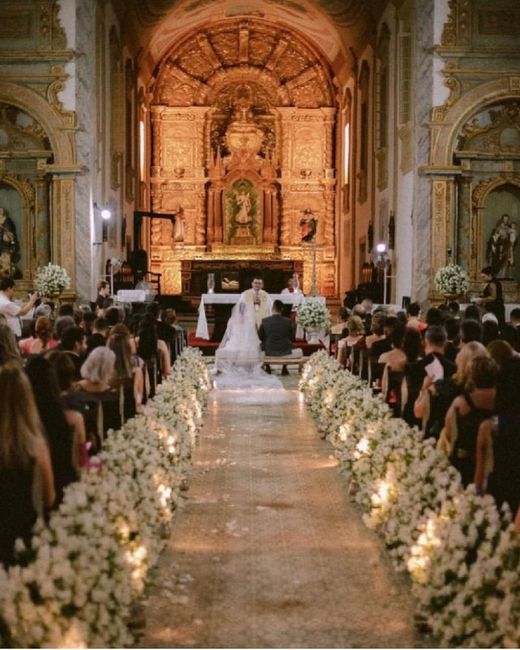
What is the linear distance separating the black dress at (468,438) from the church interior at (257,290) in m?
0.04

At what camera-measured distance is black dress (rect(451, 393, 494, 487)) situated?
6.19 m

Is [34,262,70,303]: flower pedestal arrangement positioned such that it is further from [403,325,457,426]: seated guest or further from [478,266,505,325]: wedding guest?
[403,325,457,426]: seated guest

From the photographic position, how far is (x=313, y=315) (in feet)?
64.0

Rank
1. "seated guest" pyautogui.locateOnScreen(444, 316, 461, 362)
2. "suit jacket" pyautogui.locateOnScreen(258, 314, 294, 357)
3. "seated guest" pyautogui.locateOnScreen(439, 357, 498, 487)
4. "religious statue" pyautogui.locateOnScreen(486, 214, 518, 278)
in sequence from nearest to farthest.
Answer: "seated guest" pyautogui.locateOnScreen(439, 357, 498, 487)
"seated guest" pyautogui.locateOnScreen(444, 316, 461, 362)
"suit jacket" pyautogui.locateOnScreen(258, 314, 294, 357)
"religious statue" pyautogui.locateOnScreen(486, 214, 518, 278)

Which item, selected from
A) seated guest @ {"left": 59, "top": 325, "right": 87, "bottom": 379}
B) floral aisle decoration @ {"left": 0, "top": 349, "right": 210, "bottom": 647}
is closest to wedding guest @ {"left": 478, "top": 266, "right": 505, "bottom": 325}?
seated guest @ {"left": 59, "top": 325, "right": 87, "bottom": 379}

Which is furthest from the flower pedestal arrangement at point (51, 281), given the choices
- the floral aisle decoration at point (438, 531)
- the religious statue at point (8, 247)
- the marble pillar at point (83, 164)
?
the floral aisle decoration at point (438, 531)

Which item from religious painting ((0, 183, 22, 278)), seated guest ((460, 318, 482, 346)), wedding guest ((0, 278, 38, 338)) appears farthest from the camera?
religious painting ((0, 183, 22, 278))

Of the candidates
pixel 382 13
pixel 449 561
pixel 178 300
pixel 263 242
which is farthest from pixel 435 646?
pixel 263 242

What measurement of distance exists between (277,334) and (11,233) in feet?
22.7

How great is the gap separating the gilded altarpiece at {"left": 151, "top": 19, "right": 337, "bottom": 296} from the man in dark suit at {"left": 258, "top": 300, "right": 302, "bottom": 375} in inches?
620

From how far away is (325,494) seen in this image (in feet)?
28.3

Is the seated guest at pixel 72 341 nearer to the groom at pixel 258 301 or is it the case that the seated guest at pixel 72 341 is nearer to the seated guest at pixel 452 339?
the seated guest at pixel 452 339

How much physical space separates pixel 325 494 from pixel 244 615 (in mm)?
3214

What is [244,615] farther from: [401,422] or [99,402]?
[401,422]
